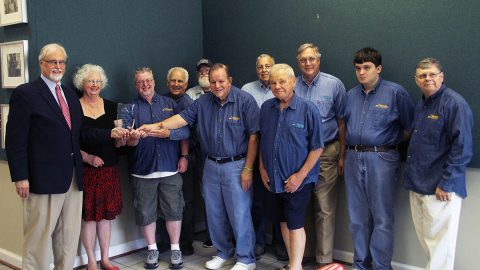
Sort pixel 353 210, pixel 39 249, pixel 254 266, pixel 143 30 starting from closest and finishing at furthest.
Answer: pixel 39 249
pixel 353 210
pixel 254 266
pixel 143 30

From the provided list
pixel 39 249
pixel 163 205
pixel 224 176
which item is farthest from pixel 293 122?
pixel 39 249

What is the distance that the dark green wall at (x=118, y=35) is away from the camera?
3.58m

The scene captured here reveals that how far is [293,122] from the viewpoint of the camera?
3.20 m

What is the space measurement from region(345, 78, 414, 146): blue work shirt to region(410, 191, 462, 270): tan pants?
500mm

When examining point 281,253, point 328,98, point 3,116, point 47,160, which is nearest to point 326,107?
point 328,98

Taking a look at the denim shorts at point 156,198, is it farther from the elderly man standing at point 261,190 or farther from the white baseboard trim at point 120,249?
the elderly man standing at point 261,190

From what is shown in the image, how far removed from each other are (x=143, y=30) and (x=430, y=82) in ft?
8.80

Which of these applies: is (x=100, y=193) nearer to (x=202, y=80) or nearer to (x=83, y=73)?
(x=83, y=73)

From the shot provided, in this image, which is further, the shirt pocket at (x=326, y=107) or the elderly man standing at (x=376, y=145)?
the shirt pocket at (x=326, y=107)

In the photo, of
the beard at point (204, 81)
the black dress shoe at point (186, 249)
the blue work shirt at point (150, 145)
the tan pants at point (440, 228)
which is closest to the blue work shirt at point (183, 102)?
the blue work shirt at point (150, 145)

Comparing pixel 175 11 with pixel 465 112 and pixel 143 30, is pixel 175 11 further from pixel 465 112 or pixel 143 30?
pixel 465 112

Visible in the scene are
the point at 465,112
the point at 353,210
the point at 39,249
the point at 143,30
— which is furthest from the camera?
the point at 143,30

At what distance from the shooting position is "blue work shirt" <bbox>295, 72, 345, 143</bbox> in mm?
3607

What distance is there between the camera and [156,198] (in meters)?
3.82
